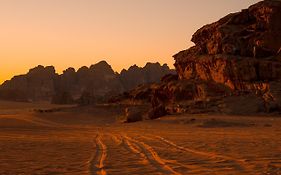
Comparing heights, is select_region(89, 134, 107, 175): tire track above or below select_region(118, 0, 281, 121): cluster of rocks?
below

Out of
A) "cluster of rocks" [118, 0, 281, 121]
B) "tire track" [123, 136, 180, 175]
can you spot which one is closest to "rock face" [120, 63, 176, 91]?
"cluster of rocks" [118, 0, 281, 121]

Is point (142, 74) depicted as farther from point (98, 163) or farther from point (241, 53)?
point (98, 163)

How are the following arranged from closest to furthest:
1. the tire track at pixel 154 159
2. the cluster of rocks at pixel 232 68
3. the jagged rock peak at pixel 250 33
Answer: the tire track at pixel 154 159, the cluster of rocks at pixel 232 68, the jagged rock peak at pixel 250 33

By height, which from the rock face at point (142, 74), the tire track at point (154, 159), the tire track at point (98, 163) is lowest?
the tire track at point (154, 159)

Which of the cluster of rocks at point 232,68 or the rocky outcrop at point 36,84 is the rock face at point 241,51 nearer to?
the cluster of rocks at point 232,68

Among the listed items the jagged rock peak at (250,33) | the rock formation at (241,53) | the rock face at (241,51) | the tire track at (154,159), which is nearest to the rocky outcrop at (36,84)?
the rock formation at (241,53)

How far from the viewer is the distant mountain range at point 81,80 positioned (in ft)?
346

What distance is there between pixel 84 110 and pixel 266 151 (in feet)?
124

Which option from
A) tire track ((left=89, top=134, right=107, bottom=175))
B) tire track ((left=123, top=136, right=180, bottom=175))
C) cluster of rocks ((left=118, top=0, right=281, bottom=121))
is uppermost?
cluster of rocks ((left=118, top=0, right=281, bottom=121))

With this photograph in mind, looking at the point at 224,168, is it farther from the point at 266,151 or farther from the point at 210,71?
the point at 210,71

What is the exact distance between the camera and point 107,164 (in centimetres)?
980

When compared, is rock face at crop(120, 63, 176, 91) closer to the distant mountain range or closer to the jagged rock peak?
the distant mountain range

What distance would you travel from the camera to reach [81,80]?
109500 millimetres

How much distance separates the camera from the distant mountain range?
346 ft
